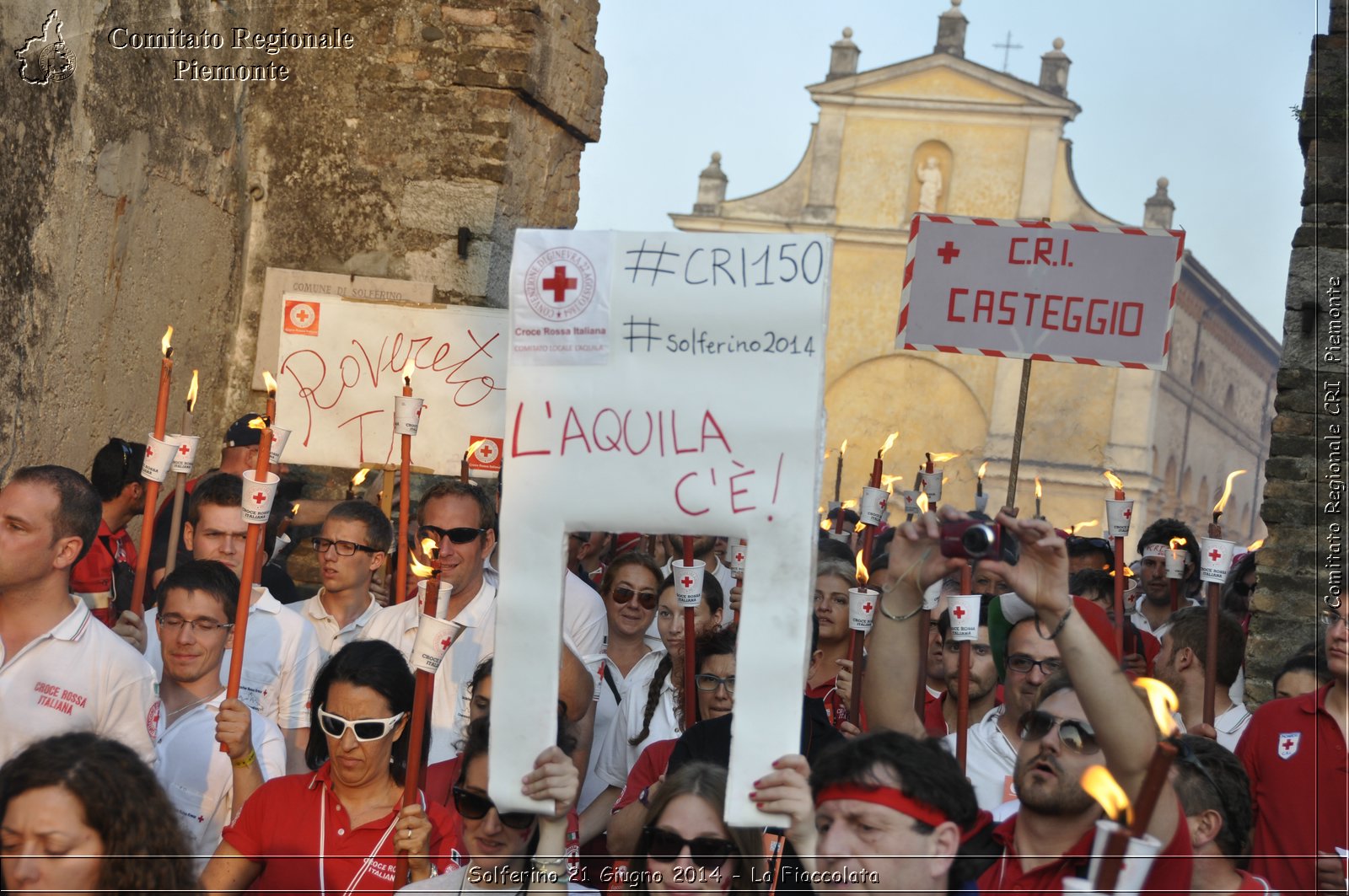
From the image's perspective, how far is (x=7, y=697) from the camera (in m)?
3.88

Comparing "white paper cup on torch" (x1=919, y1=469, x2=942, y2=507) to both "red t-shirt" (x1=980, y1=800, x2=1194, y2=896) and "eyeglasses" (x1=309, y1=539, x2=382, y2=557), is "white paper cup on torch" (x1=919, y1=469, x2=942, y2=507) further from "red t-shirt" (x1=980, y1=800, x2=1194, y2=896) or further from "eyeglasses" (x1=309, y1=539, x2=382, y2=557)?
"red t-shirt" (x1=980, y1=800, x2=1194, y2=896)

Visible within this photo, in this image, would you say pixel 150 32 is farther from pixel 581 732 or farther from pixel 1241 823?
pixel 1241 823

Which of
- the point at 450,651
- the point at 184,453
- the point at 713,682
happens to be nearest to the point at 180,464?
the point at 184,453

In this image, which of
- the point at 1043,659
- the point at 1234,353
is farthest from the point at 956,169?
the point at 1043,659

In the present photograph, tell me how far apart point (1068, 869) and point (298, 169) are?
6.23 metres

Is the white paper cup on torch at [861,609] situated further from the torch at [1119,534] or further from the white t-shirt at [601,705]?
the white t-shirt at [601,705]

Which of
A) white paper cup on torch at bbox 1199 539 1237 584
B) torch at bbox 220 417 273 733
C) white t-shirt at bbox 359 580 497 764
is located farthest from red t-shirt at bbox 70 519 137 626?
white paper cup on torch at bbox 1199 539 1237 584

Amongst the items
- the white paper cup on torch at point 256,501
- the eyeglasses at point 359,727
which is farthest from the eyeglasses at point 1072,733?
the white paper cup on torch at point 256,501

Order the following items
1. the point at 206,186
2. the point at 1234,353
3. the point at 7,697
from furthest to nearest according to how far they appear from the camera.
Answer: the point at 1234,353 → the point at 206,186 → the point at 7,697

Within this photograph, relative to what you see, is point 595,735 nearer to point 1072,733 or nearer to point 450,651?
point 450,651

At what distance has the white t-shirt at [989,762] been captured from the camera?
4.20 m

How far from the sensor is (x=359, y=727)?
371cm

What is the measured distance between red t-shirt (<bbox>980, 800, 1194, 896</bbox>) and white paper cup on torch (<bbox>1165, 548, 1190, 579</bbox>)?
274cm

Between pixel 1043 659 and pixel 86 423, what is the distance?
4665 millimetres
